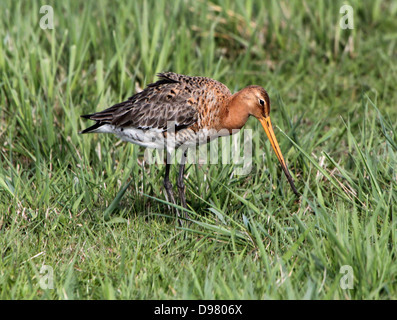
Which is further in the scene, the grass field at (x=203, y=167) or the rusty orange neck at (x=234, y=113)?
the rusty orange neck at (x=234, y=113)

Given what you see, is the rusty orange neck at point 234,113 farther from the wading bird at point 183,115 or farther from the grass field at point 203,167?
the grass field at point 203,167

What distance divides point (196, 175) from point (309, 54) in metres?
3.20

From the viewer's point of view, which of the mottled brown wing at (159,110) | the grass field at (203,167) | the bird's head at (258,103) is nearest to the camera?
the grass field at (203,167)

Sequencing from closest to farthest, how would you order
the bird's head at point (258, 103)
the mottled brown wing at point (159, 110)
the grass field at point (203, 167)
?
the grass field at point (203, 167) < the bird's head at point (258, 103) < the mottled brown wing at point (159, 110)

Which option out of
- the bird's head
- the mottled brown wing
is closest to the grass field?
the bird's head

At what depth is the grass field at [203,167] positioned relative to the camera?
3.88 metres

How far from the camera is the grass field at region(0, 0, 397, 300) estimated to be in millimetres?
3885

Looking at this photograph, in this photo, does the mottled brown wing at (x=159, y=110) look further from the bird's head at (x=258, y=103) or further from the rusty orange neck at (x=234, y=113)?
the bird's head at (x=258, y=103)

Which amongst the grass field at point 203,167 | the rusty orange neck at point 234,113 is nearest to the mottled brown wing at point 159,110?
the rusty orange neck at point 234,113

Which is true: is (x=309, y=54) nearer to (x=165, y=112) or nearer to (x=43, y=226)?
(x=165, y=112)

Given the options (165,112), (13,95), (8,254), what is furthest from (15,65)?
(8,254)

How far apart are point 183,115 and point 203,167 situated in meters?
0.55

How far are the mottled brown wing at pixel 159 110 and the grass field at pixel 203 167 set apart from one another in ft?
1.30

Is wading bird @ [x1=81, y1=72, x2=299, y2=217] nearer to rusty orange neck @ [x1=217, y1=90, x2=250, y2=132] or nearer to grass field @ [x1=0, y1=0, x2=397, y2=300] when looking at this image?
rusty orange neck @ [x1=217, y1=90, x2=250, y2=132]
